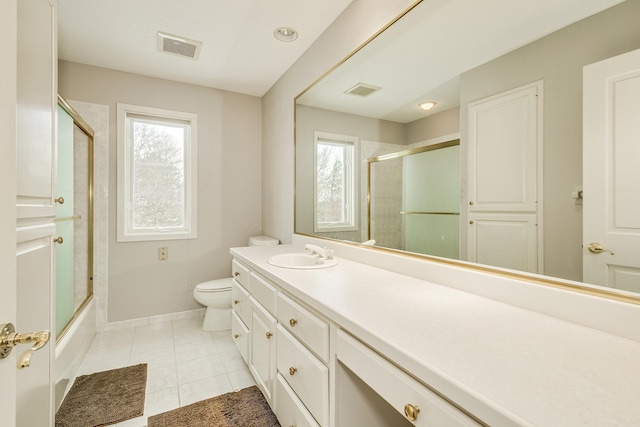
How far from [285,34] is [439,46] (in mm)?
1274

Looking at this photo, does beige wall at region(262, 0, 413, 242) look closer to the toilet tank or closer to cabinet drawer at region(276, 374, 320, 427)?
the toilet tank

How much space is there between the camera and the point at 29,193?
0.93 meters

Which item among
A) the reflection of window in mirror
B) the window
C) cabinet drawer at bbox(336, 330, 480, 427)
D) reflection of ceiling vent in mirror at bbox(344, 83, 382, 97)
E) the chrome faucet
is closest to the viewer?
cabinet drawer at bbox(336, 330, 480, 427)

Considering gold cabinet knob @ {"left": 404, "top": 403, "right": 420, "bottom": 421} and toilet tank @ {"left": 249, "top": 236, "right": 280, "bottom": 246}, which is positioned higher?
toilet tank @ {"left": 249, "top": 236, "right": 280, "bottom": 246}

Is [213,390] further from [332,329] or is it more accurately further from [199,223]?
[199,223]

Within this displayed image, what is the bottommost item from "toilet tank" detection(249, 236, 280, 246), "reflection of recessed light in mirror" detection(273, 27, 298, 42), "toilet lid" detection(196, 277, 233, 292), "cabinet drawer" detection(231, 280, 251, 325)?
"toilet lid" detection(196, 277, 233, 292)

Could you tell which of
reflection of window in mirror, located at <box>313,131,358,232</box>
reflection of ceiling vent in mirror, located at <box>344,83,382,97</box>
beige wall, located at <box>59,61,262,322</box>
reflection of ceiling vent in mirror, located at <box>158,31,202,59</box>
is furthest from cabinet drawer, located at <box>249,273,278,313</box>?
reflection of ceiling vent in mirror, located at <box>158,31,202,59</box>

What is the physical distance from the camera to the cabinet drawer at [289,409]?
1.12 metres

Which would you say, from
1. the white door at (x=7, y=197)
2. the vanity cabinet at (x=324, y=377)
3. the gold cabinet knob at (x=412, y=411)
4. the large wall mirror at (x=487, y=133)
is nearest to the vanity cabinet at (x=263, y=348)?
the vanity cabinet at (x=324, y=377)

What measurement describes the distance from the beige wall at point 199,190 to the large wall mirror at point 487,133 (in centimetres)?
167

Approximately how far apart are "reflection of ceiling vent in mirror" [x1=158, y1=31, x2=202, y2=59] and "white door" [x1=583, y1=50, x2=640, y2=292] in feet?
7.93

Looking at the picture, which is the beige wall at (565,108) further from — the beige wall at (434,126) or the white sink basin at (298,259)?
the white sink basin at (298,259)

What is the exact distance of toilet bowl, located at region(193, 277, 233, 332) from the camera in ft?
8.53

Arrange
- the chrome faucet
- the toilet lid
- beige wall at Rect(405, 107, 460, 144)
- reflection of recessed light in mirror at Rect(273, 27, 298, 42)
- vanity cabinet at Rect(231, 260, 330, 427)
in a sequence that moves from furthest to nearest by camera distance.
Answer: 1. the toilet lid
2. reflection of recessed light in mirror at Rect(273, 27, 298, 42)
3. the chrome faucet
4. beige wall at Rect(405, 107, 460, 144)
5. vanity cabinet at Rect(231, 260, 330, 427)
